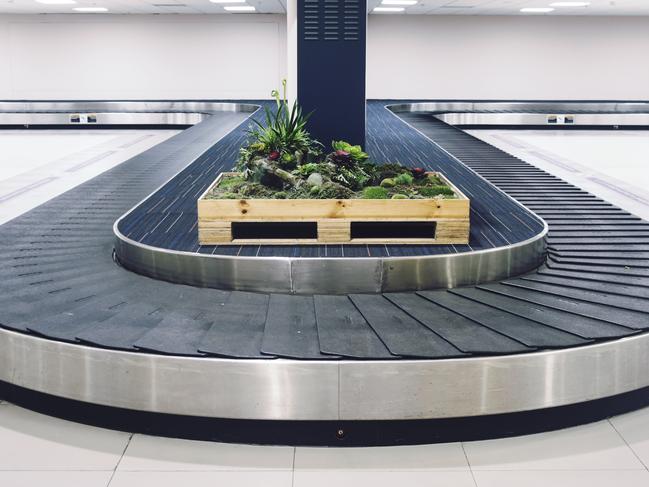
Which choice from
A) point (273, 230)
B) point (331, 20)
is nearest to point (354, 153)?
point (273, 230)

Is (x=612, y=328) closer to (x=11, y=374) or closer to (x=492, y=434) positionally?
(x=492, y=434)

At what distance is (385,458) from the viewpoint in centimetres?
367

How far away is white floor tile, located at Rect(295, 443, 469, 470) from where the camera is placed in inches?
141

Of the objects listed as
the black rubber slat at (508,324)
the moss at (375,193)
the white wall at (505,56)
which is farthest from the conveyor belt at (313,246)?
the white wall at (505,56)

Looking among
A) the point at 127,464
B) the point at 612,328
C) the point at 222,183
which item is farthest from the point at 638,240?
the point at 127,464

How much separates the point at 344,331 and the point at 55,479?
156 centimetres

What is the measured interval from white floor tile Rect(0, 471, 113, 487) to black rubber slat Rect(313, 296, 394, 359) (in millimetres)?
1175

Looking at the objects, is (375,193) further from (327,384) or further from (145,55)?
(145,55)

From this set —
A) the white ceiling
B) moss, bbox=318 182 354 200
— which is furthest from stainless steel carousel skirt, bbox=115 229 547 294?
the white ceiling

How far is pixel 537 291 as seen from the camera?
4859mm

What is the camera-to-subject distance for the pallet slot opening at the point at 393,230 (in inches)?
207

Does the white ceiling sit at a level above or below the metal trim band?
above

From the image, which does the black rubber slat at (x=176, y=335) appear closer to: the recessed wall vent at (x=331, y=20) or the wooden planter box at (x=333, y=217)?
the wooden planter box at (x=333, y=217)

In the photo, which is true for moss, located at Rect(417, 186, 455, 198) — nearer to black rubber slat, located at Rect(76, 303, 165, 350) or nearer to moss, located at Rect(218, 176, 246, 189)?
moss, located at Rect(218, 176, 246, 189)
